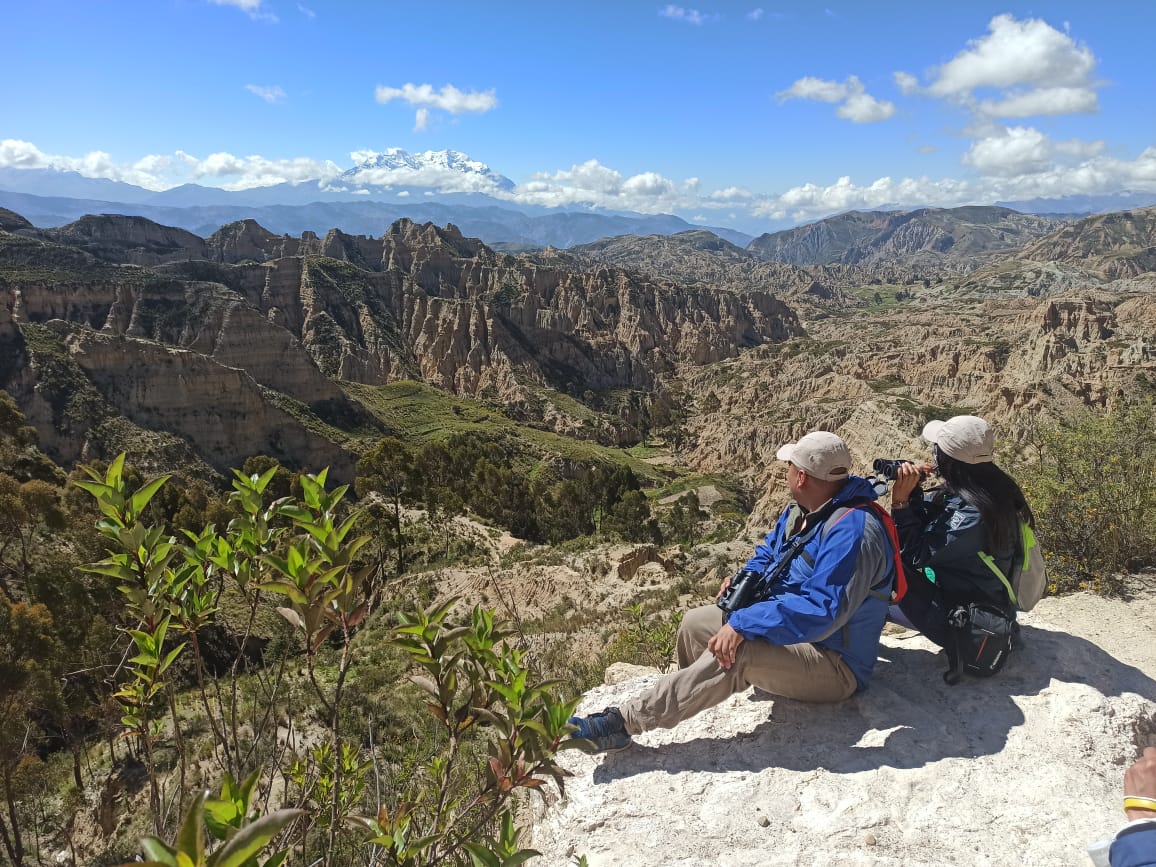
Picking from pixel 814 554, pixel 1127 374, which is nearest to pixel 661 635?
pixel 814 554

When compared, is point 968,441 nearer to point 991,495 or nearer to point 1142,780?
point 991,495

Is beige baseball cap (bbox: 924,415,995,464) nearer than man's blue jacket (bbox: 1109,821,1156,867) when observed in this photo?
No

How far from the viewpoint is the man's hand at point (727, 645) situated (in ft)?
12.3

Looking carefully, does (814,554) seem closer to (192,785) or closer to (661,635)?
(661,635)

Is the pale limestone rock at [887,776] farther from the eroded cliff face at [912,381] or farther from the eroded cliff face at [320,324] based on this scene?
the eroded cliff face at [320,324]

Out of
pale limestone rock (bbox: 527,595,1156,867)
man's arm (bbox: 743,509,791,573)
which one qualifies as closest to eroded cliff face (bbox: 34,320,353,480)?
man's arm (bbox: 743,509,791,573)

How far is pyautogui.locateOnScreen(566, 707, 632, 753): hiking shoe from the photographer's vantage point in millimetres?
3862

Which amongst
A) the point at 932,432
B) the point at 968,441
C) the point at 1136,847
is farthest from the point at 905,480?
the point at 1136,847

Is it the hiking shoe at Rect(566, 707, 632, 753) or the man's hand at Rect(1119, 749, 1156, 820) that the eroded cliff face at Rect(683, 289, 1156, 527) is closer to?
the man's hand at Rect(1119, 749, 1156, 820)

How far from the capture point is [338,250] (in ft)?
358

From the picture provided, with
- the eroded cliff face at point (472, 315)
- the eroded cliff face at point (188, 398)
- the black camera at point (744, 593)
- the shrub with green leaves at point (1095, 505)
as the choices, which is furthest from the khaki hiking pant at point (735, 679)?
the eroded cliff face at point (472, 315)

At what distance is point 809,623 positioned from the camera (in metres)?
3.67

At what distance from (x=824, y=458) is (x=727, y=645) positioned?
50.3 inches

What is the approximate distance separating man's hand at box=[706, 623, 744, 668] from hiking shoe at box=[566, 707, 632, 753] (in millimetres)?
742
